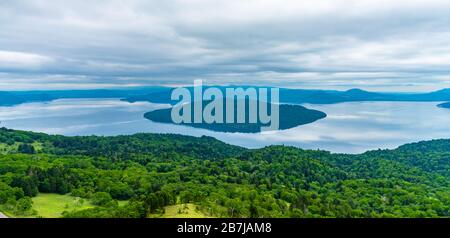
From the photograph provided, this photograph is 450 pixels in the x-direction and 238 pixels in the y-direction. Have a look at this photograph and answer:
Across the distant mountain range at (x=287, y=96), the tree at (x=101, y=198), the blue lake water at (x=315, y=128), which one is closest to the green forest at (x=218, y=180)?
the tree at (x=101, y=198)

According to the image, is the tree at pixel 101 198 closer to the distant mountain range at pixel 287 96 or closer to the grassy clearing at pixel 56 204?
the grassy clearing at pixel 56 204

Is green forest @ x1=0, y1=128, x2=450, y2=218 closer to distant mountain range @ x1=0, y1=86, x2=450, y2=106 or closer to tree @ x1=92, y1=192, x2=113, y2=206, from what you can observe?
tree @ x1=92, y1=192, x2=113, y2=206

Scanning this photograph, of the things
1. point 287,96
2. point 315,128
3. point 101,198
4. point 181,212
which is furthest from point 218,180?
point 287,96

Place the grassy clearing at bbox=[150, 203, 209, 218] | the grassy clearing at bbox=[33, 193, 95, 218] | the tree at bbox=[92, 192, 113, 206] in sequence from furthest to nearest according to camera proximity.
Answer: the tree at bbox=[92, 192, 113, 206]
the grassy clearing at bbox=[33, 193, 95, 218]
the grassy clearing at bbox=[150, 203, 209, 218]

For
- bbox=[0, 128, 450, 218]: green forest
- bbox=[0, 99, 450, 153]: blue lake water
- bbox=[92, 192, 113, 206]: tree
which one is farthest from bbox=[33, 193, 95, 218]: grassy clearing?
bbox=[0, 99, 450, 153]: blue lake water

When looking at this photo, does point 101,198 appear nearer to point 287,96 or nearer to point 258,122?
point 258,122

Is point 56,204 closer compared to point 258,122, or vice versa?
point 56,204
